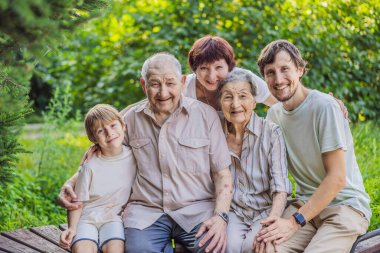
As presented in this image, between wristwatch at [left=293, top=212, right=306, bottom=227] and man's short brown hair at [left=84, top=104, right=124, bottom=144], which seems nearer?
wristwatch at [left=293, top=212, right=306, bottom=227]

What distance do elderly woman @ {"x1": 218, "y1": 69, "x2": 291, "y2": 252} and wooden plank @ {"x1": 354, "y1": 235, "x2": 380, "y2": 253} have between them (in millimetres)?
463

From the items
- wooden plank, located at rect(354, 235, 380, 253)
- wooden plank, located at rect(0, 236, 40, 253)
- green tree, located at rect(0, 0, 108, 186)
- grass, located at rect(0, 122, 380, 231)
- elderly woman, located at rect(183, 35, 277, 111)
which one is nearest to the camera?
green tree, located at rect(0, 0, 108, 186)

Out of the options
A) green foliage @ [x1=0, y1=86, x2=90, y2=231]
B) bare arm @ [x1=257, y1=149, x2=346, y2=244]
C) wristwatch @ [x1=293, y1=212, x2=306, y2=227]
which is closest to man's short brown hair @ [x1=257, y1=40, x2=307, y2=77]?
bare arm @ [x1=257, y1=149, x2=346, y2=244]

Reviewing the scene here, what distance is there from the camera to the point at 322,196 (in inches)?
120

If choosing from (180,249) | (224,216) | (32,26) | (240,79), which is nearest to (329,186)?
(224,216)

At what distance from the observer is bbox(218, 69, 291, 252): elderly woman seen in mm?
3205

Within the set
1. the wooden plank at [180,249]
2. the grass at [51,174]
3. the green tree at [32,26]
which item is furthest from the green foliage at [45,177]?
the green tree at [32,26]

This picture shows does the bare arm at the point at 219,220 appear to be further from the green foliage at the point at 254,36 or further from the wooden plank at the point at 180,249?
the green foliage at the point at 254,36

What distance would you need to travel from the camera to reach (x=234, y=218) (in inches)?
128

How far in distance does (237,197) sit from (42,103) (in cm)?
868

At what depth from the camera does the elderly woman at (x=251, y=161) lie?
3205mm

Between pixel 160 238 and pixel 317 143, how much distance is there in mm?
966

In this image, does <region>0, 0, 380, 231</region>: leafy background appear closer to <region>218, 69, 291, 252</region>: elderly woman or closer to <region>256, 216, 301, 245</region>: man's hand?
<region>218, 69, 291, 252</region>: elderly woman

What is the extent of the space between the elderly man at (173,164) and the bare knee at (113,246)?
0.05 m
